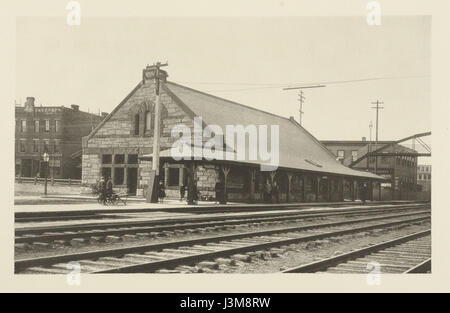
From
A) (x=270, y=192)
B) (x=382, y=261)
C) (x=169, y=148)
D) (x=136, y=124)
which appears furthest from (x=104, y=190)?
(x=136, y=124)

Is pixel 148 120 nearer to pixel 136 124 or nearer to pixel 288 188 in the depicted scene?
pixel 136 124

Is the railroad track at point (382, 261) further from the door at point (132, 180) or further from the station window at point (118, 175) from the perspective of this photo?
the station window at point (118, 175)

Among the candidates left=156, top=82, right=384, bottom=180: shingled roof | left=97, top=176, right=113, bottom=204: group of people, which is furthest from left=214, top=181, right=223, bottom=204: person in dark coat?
left=97, top=176, right=113, bottom=204: group of people

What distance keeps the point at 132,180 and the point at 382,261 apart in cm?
2379

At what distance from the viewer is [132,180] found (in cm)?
3262

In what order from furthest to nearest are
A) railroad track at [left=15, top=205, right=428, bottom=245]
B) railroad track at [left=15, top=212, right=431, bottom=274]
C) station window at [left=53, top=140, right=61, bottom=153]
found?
station window at [left=53, top=140, right=61, bottom=153] < railroad track at [left=15, top=205, right=428, bottom=245] < railroad track at [left=15, top=212, right=431, bottom=274]

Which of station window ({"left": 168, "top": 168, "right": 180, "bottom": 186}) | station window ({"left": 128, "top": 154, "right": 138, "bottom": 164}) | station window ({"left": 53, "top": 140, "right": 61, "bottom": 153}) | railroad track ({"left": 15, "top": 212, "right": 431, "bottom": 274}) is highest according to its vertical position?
station window ({"left": 53, "top": 140, "right": 61, "bottom": 153})

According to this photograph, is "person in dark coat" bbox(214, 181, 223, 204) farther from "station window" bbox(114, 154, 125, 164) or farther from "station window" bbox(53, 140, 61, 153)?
"station window" bbox(53, 140, 61, 153)

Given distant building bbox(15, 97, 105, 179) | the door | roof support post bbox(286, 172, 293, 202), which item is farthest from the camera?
distant building bbox(15, 97, 105, 179)

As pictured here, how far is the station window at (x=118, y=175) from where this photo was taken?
32625mm

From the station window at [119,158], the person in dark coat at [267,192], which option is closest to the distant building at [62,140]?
the station window at [119,158]

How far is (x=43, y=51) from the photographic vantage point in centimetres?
1102

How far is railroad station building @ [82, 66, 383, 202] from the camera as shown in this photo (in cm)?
2953

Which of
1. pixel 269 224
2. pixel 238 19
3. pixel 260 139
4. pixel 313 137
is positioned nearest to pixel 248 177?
pixel 260 139
